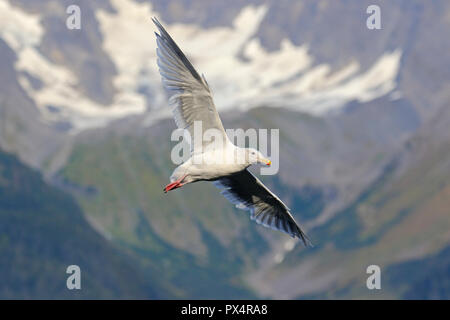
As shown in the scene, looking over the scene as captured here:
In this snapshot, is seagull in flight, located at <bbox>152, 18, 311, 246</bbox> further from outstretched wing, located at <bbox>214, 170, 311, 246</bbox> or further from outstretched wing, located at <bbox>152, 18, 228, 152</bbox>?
outstretched wing, located at <bbox>214, 170, 311, 246</bbox>

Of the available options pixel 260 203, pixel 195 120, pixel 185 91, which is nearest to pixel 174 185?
pixel 195 120

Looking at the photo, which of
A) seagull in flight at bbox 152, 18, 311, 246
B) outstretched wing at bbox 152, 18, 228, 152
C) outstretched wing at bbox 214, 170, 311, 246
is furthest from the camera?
outstretched wing at bbox 214, 170, 311, 246

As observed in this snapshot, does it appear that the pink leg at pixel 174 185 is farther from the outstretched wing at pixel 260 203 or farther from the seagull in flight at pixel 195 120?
the outstretched wing at pixel 260 203

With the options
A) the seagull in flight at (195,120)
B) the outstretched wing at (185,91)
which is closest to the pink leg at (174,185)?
the seagull in flight at (195,120)

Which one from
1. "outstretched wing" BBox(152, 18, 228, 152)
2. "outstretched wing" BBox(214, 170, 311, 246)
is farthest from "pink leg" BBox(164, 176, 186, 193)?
"outstretched wing" BBox(214, 170, 311, 246)

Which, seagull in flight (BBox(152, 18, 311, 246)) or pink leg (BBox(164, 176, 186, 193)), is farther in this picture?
seagull in flight (BBox(152, 18, 311, 246))

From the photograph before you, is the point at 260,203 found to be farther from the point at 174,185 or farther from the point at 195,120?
the point at 174,185

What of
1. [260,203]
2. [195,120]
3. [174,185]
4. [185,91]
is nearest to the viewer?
[174,185]
